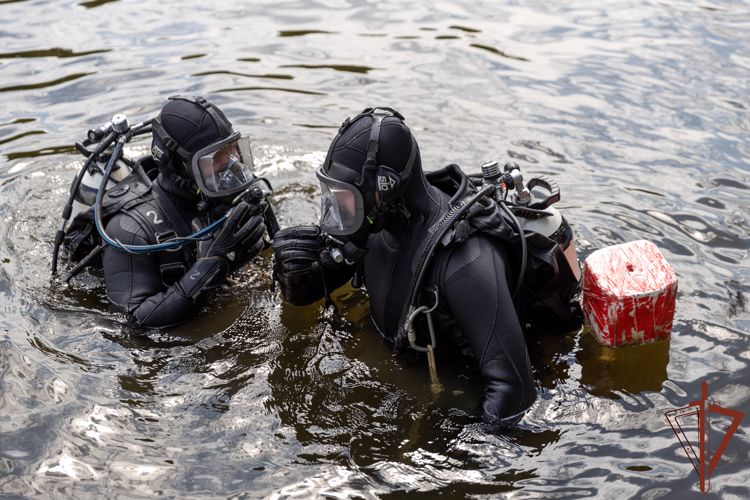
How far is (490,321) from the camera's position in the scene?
3.52 meters

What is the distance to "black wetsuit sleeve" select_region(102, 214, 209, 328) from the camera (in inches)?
177

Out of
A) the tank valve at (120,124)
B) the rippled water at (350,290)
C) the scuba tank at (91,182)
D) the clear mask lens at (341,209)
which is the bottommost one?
the rippled water at (350,290)

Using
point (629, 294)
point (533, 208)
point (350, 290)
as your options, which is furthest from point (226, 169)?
point (629, 294)

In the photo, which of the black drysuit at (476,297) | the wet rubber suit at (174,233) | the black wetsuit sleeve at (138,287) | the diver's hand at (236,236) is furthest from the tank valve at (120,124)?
the black drysuit at (476,297)

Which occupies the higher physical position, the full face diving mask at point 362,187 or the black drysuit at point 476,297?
the full face diving mask at point 362,187

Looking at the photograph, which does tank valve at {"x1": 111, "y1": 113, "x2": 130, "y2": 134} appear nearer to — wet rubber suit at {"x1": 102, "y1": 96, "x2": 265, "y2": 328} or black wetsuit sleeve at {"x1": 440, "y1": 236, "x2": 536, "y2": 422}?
wet rubber suit at {"x1": 102, "y1": 96, "x2": 265, "y2": 328}

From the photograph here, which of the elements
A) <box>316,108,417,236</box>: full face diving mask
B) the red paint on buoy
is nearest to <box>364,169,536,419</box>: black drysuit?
<box>316,108,417,236</box>: full face diving mask

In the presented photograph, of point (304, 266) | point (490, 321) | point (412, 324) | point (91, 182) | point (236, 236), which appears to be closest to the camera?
point (490, 321)

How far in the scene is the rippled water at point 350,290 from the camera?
3760 mm

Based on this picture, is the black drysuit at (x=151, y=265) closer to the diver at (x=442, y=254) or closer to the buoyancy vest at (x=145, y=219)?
the buoyancy vest at (x=145, y=219)

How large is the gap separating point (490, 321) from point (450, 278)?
0.86 feet

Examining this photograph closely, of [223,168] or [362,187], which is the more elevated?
[362,187]

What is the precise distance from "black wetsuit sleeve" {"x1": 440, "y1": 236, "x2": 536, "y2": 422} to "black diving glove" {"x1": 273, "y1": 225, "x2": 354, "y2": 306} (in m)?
0.84

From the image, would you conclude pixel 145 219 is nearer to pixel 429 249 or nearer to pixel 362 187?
pixel 362 187
